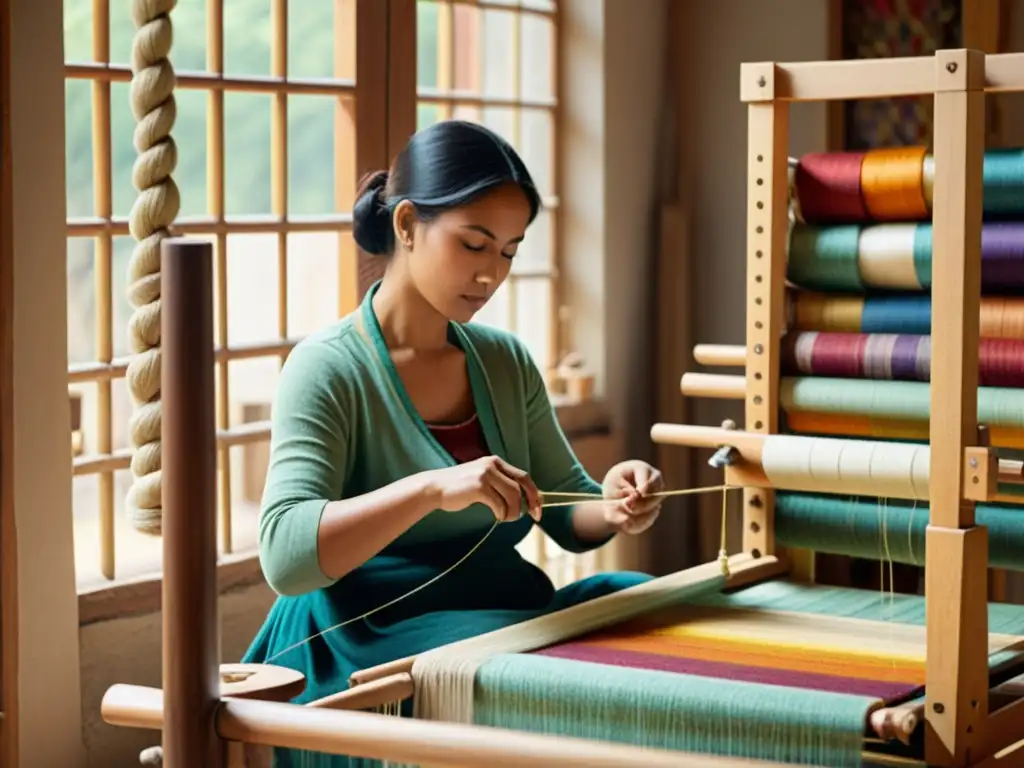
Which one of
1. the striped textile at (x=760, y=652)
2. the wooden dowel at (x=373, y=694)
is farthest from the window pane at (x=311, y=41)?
the wooden dowel at (x=373, y=694)

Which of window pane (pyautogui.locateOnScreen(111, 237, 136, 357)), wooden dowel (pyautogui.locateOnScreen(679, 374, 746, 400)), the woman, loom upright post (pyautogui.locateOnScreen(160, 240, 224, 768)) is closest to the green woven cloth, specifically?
the woman

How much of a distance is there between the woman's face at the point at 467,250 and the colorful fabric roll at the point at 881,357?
45cm

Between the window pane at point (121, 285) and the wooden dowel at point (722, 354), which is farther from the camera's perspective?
the window pane at point (121, 285)

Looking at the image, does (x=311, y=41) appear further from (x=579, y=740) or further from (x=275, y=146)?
(x=579, y=740)

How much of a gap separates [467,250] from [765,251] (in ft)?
1.47

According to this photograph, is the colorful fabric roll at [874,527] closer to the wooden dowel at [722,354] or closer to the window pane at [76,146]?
the wooden dowel at [722,354]

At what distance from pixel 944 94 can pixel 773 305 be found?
64cm

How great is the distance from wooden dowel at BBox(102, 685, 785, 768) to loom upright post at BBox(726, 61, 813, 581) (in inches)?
35.2

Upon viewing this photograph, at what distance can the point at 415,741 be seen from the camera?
52.7 inches

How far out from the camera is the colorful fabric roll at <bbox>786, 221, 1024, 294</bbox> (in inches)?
78.4

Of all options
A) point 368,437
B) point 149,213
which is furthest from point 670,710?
point 149,213

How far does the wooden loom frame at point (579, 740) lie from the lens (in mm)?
1355

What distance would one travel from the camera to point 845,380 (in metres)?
2.11

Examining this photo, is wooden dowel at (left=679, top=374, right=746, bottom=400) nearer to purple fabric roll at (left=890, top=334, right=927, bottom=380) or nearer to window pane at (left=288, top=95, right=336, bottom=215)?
purple fabric roll at (left=890, top=334, right=927, bottom=380)
